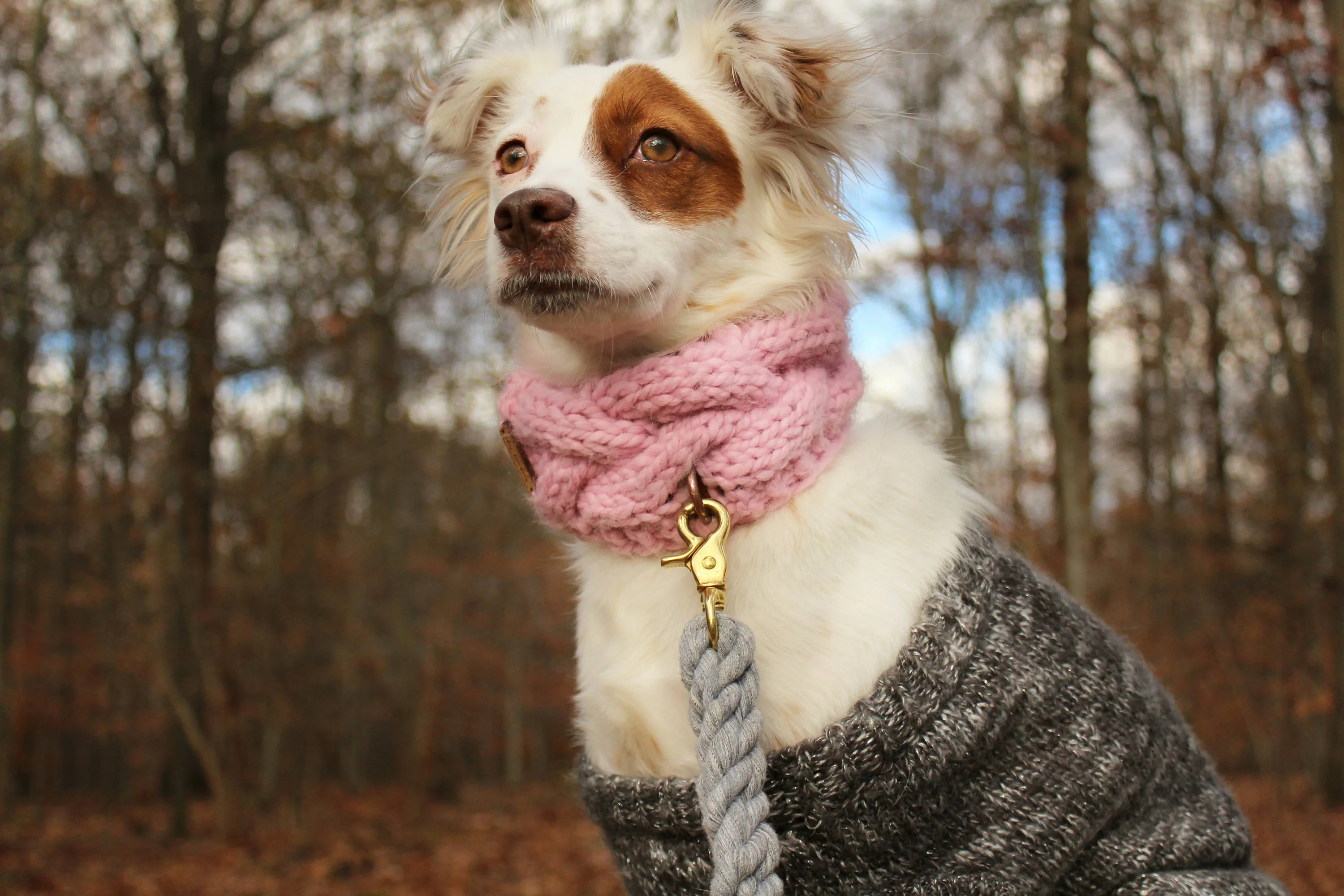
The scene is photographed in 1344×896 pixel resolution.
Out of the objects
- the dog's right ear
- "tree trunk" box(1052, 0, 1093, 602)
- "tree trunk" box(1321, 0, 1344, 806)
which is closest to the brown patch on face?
the dog's right ear

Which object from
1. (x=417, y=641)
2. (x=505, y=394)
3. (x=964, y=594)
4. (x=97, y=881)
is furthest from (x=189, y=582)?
(x=417, y=641)

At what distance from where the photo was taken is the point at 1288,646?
10.8m

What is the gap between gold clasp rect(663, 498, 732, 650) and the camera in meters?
1.50

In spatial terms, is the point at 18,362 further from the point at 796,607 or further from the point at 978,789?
the point at 978,789

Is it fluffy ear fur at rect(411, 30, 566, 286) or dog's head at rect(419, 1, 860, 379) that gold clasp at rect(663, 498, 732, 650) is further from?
fluffy ear fur at rect(411, 30, 566, 286)

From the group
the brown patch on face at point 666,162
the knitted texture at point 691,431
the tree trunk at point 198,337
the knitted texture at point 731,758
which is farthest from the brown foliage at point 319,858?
the brown patch on face at point 666,162

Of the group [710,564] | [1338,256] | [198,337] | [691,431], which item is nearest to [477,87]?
[691,431]

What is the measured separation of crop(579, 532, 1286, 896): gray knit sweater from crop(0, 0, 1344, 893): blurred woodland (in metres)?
0.52

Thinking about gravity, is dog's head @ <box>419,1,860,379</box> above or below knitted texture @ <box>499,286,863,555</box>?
above

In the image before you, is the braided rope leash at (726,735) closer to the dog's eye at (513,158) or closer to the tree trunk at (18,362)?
the dog's eye at (513,158)

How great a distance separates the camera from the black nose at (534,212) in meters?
1.76

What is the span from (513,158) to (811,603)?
3.94 ft

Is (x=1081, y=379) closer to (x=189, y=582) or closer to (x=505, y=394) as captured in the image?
(x=505, y=394)

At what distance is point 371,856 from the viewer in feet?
24.5
